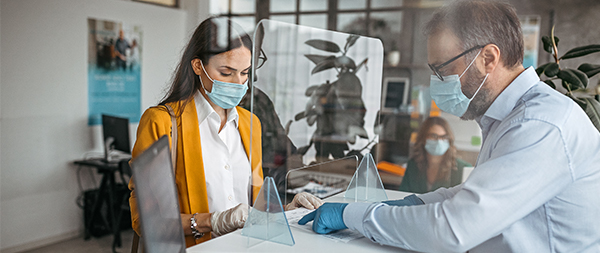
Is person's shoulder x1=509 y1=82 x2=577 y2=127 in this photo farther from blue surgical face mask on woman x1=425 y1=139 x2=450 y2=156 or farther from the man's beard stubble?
blue surgical face mask on woman x1=425 y1=139 x2=450 y2=156

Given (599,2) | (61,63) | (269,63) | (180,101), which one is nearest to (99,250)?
(61,63)

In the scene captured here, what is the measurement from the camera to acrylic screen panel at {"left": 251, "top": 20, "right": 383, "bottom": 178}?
4.56 ft

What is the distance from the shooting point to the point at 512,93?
1.08 meters

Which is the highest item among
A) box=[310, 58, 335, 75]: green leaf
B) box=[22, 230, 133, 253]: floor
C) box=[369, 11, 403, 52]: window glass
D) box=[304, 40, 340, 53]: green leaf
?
box=[369, 11, 403, 52]: window glass

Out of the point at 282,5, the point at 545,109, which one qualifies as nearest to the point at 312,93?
the point at 545,109

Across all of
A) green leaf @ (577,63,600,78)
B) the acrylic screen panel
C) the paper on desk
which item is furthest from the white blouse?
green leaf @ (577,63,600,78)

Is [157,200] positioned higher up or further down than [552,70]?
further down

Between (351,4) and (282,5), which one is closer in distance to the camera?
(351,4)

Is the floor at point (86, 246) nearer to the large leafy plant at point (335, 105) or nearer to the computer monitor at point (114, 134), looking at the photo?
the computer monitor at point (114, 134)

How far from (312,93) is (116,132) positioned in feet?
7.16

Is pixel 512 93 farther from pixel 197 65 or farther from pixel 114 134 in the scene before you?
pixel 114 134

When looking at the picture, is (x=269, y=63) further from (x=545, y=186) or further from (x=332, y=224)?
(x=545, y=186)

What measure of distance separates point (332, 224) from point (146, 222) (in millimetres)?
574

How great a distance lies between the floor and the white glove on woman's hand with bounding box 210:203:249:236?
7.80 feet
